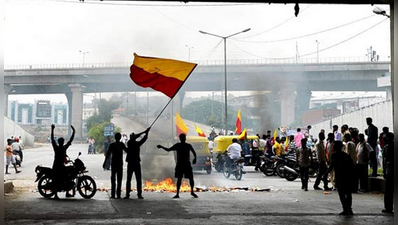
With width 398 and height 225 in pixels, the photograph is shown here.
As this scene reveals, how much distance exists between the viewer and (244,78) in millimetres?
49562

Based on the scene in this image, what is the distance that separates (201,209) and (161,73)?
4.46 m

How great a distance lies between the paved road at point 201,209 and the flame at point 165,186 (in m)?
0.96

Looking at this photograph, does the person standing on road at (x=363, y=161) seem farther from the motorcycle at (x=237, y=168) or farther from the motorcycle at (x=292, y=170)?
the motorcycle at (x=237, y=168)

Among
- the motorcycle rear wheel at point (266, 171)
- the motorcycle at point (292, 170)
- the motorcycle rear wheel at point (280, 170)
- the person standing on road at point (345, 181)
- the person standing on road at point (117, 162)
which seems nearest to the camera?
the person standing on road at point (345, 181)

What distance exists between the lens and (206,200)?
13.2m

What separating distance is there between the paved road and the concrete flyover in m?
32.6

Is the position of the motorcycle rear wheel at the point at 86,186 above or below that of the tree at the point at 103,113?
below

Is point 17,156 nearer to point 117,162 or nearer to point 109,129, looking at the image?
point 117,162

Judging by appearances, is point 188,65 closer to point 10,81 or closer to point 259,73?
point 259,73

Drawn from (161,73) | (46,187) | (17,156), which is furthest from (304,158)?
(17,156)

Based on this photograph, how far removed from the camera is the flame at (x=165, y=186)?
630 inches

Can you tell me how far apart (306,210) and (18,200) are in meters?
6.70

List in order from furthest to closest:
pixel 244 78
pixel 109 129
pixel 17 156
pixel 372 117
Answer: pixel 244 78 → pixel 109 129 → pixel 372 117 → pixel 17 156

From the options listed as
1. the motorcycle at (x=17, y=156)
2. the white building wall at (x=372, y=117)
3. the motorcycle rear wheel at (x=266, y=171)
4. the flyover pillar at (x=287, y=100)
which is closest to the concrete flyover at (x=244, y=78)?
the flyover pillar at (x=287, y=100)
